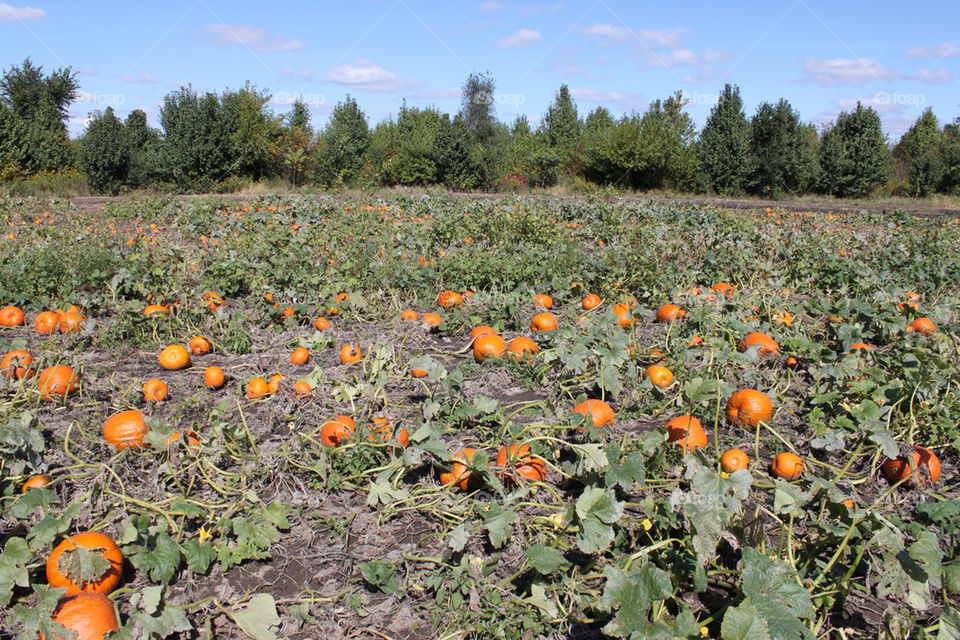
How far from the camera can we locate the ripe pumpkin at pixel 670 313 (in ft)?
15.8

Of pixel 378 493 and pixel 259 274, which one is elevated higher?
pixel 259 274

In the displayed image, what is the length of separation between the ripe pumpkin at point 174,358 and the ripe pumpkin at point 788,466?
3383mm

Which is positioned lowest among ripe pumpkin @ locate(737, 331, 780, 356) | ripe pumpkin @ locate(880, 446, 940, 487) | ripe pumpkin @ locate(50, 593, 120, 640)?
ripe pumpkin @ locate(50, 593, 120, 640)

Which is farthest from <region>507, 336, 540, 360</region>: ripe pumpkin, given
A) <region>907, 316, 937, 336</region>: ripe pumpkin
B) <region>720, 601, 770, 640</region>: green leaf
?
<region>720, 601, 770, 640</region>: green leaf

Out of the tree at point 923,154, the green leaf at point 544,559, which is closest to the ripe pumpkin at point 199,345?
the green leaf at point 544,559

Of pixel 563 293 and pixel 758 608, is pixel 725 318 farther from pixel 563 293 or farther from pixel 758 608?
pixel 758 608

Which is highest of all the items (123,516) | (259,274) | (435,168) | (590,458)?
(435,168)

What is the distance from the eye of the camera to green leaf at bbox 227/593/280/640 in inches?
81.0

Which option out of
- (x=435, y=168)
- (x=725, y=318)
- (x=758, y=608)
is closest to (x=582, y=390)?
(x=725, y=318)

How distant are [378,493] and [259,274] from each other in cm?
353

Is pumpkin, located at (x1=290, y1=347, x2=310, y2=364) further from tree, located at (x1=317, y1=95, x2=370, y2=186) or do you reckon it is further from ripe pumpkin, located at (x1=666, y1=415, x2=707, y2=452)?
tree, located at (x1=317, y1=95, x2=370, y2=186)

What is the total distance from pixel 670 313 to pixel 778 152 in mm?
33380

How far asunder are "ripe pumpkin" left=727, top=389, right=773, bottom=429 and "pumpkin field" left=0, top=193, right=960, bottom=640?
19 mm

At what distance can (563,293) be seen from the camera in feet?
17.7
